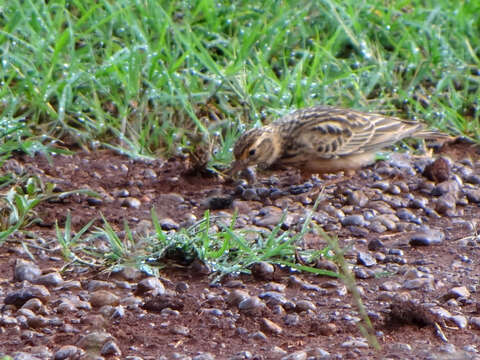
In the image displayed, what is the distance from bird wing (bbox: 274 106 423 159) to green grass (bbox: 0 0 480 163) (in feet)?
1.41

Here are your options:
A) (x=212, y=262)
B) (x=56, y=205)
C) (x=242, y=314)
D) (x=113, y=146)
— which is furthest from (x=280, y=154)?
(x=242, y=314)

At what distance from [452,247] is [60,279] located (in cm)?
230

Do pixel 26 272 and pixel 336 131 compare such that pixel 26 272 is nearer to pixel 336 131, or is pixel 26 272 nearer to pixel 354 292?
pixel 354 292

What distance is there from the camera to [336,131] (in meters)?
7.55

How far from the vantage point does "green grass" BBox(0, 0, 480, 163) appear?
7582mm

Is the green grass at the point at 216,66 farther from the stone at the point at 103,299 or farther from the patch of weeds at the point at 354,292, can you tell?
the patch of weeds at the point at 354,292

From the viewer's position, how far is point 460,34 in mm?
9062

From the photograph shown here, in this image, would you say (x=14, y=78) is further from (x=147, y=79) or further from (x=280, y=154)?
(x=280, y=154)

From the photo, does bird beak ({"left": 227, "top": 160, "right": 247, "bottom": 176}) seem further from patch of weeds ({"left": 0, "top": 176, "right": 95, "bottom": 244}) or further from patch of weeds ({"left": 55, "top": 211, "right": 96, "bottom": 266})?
patch of weeds ({"left": 55, "top": 211, "right": 96, "bottom": 266})

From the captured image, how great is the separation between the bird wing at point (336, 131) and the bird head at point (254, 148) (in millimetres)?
232

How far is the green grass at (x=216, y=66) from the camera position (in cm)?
758

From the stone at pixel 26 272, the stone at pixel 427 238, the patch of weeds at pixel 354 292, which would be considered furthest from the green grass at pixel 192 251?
the stone at pixel 427 238

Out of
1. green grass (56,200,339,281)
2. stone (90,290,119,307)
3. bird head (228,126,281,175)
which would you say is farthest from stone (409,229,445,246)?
stone (90,290,119,307)

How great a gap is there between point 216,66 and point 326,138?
1139 millimetres
